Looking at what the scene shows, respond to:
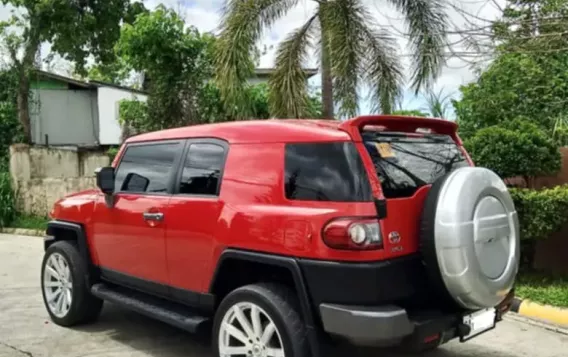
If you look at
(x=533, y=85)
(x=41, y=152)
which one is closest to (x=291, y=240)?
(x=533, y=85)

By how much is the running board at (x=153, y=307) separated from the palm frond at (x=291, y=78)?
19.0ft

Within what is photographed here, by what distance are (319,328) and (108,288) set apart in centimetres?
249

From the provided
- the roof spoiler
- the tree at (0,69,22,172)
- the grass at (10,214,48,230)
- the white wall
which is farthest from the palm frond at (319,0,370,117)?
the white wall

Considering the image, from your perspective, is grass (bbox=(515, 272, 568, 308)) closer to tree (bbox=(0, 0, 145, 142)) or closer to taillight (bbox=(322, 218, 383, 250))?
taillight (bbox=(322, 218, 383, 250))

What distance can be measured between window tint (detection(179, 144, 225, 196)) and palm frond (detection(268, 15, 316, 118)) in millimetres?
5983

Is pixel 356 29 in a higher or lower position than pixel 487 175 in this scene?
higher

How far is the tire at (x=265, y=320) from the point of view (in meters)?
3.70

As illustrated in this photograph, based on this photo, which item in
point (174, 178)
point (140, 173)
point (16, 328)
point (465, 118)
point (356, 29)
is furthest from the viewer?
point (465, 118)

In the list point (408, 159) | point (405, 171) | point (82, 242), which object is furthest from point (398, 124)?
point (82, 242)

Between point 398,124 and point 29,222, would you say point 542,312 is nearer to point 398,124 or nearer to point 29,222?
point 398,124

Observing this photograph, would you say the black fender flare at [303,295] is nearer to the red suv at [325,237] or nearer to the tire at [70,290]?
the red suv at [325,237]

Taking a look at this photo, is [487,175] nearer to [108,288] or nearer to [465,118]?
[108,288]

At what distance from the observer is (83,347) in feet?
17.2

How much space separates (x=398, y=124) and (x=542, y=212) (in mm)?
3373
